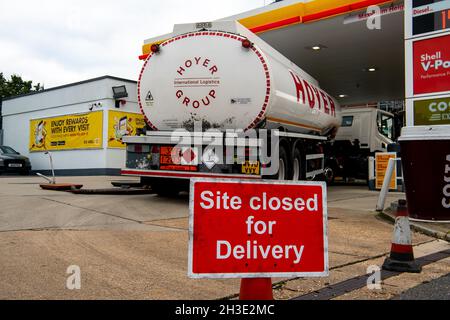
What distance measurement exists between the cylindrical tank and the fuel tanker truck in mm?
19

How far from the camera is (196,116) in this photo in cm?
913

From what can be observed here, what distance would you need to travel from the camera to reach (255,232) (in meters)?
2.84

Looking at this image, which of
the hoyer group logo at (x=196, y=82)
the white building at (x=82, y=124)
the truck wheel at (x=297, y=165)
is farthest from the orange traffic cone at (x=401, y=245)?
the white building at (x=82, y=124)

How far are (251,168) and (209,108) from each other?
148cm

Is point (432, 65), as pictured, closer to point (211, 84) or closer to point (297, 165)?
point (211, 84)

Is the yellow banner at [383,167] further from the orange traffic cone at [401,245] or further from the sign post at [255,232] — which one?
the sign post at [255,232]

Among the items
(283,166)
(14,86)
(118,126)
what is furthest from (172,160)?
(14,86)

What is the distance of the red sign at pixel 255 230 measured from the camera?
9.06ft

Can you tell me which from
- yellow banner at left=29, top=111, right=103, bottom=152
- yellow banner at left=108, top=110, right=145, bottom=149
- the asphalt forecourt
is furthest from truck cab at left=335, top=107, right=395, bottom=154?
yellow banner at left=29, top=111, right=103, bottom=152

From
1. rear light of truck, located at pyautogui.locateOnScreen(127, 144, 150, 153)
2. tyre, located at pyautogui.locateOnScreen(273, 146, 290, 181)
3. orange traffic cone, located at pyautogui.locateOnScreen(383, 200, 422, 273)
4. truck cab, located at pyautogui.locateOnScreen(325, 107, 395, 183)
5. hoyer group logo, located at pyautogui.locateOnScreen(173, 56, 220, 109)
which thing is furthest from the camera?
truck cab, located at pyautogui.locateOnScreen(325, 107, 395, 183)

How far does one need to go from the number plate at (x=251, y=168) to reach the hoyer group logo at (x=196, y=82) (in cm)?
144

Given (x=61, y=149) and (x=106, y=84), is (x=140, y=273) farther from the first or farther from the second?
(x=61, y=149)

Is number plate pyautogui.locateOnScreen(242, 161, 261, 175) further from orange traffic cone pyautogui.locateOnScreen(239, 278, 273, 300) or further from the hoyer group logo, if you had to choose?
orange traffic cone pyautogui.locateOnScreen(239, 278, 273, 300)

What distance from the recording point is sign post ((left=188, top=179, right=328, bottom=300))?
2.76m
